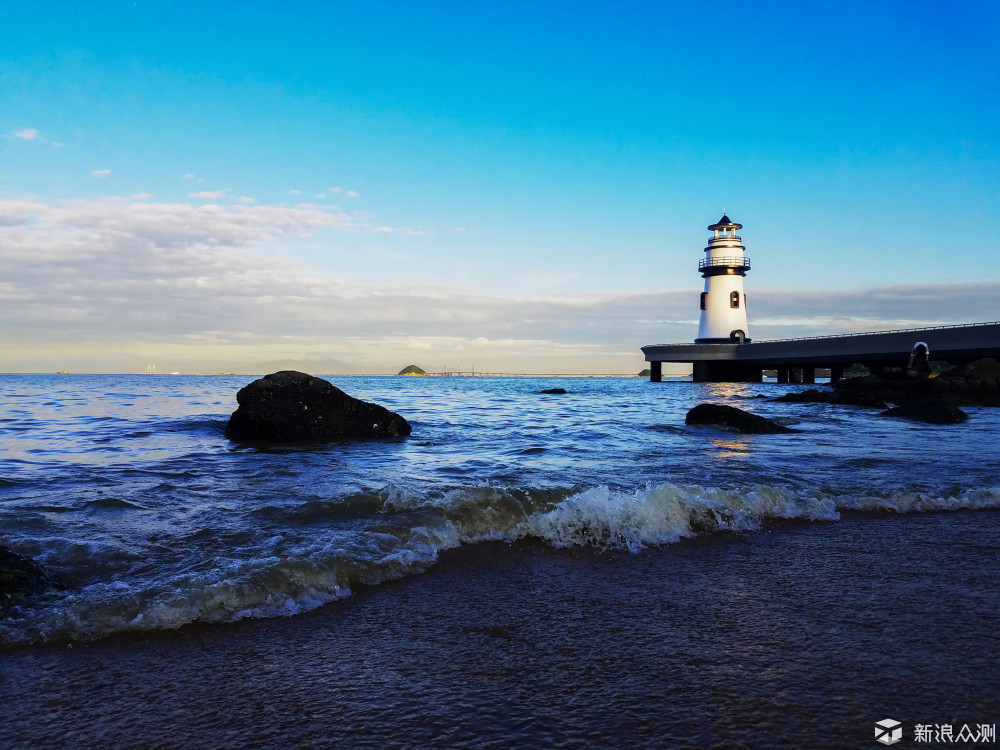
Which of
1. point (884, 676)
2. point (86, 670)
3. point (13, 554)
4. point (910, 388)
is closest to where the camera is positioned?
point (884, 676)

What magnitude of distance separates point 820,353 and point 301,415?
44025 millimetres

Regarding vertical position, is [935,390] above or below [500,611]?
above

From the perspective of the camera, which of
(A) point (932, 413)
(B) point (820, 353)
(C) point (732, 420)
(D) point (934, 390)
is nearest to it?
(C) point (732, 420)

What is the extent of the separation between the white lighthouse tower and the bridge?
1558 millimetres

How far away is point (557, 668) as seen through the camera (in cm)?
233

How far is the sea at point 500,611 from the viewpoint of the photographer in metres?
1.97

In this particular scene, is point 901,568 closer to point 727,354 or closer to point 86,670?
point 86,670

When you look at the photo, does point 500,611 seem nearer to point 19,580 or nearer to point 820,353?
point 19,580

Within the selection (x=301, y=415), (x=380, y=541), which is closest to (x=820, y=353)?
(x=301, y=415)

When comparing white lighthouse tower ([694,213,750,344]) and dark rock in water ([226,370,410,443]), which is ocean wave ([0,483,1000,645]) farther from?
white lighthouse tower ([694,213,750,344])

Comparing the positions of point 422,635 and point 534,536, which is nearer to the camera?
point 422,635

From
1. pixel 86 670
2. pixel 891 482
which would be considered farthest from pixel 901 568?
pixel 86 670

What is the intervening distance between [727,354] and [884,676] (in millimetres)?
54931

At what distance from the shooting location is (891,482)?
639cm
